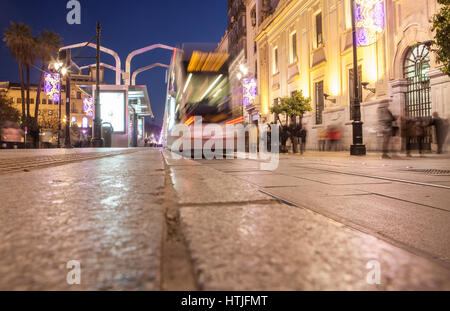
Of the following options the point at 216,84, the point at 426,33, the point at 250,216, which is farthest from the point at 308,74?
the point at 250,216

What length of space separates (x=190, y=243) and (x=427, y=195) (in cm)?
268

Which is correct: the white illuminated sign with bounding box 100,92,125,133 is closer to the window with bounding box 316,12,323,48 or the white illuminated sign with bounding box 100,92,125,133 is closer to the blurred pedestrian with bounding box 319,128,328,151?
the window with bounding box 316,12,323,48

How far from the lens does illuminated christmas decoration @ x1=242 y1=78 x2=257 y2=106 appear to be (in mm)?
32594

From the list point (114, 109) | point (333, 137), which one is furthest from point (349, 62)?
point (114, 109)

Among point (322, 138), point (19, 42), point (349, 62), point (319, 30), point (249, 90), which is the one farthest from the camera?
point (249, 90)

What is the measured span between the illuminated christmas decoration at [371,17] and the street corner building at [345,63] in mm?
44

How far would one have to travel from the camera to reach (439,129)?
12.4m

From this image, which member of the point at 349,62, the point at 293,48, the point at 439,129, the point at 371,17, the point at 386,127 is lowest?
the point at 386,127

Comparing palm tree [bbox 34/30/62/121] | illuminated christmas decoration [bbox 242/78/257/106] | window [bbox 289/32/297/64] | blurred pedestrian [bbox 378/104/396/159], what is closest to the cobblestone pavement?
blurred pedestrian [bbox 378/104/396/159]

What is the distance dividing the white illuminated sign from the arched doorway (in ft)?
70.4

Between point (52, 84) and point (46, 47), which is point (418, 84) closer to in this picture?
point (52, 84)

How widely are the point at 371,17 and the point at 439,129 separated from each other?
21.6 feet

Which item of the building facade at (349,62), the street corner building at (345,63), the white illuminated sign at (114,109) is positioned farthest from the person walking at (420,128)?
the white illuminated sign at (114,109)
